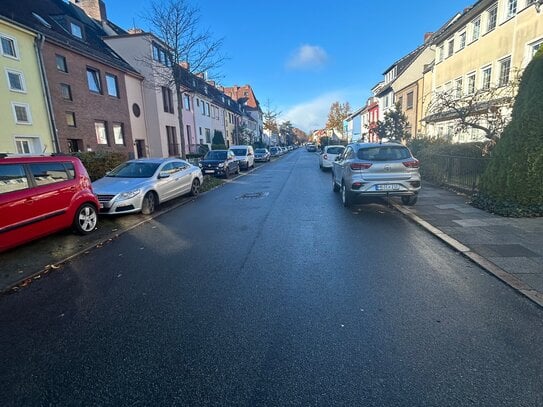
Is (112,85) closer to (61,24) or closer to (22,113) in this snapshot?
(61,24)

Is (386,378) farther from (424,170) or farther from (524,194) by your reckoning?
(424,170)

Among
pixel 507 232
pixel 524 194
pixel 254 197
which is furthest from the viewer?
pixel 254 197

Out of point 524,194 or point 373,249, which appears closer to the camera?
point 373,249

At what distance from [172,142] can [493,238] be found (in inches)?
1070

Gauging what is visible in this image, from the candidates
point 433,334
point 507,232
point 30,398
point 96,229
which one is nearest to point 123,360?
point 30,398

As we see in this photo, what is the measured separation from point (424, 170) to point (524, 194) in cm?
691

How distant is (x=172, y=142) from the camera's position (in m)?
28.3

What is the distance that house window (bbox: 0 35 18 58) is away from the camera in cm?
1399

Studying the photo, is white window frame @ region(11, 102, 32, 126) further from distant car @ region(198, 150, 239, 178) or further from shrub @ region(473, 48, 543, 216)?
shrub @ region(473, 48, 543, 216)

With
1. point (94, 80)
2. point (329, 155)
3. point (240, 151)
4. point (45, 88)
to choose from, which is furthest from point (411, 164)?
point (94, 80)

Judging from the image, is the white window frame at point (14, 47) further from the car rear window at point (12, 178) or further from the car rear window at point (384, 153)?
the car rear window at point (384, 153)

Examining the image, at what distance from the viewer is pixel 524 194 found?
6.63 meters

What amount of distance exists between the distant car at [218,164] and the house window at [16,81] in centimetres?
927

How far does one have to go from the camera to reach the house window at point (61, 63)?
17016mm
